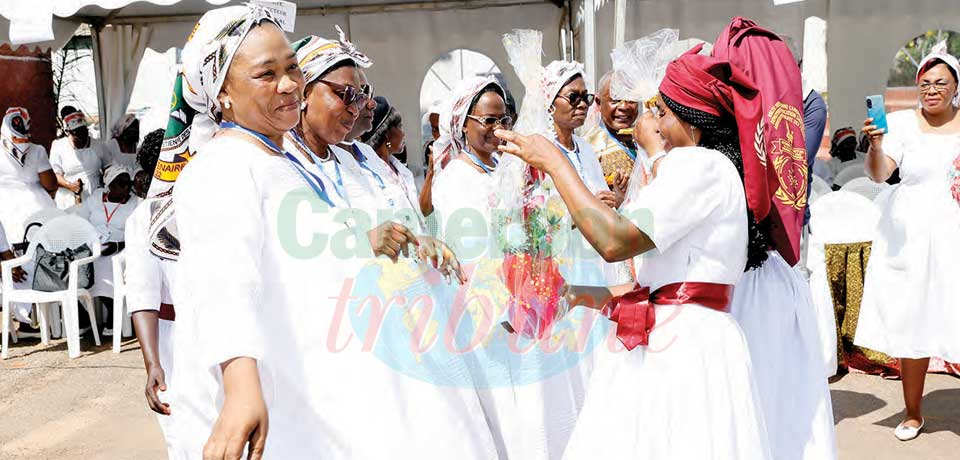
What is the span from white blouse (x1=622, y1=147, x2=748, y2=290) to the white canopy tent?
16.8 feet

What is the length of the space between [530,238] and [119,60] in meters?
8.32

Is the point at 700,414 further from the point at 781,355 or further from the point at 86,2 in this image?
the point at 86,2

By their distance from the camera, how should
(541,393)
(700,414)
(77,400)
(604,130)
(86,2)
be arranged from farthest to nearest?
1. (86,2)
2. (77,400)
3. (604,130)
4. (541,393)
5. (700,414)

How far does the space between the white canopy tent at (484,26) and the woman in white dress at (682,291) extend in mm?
4993

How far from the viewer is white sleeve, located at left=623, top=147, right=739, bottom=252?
229 cm

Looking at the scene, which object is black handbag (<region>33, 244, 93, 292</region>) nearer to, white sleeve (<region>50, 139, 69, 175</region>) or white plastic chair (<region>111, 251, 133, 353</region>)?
white plastic chair (<region>111, 251, 133, 353</region>)

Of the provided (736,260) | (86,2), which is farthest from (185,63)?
(86,2)

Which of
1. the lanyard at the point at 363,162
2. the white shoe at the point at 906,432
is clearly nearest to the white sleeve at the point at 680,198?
the lanyard at the point at 363,162

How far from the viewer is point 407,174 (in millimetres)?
4453

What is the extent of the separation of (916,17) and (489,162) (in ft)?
20.8

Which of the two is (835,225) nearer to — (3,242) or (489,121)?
(489,121)

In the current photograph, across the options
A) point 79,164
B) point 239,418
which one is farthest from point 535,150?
point 79,164

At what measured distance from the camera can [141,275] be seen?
10.0 feet

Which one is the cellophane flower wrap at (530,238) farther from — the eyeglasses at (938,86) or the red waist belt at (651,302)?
the eyeglasses at (938,86)
